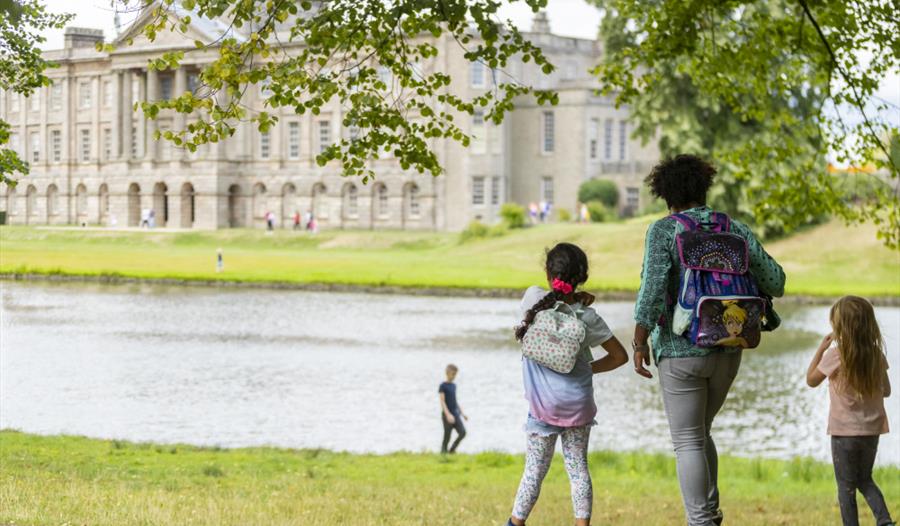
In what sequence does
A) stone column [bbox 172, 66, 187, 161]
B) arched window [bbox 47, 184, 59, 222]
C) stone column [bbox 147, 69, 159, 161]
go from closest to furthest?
arched window [bbox 47, 184, 59, 222] < stone column [bbox 172, 66, 187, 161] < stone column [bbox 147, 69, 159, 161]

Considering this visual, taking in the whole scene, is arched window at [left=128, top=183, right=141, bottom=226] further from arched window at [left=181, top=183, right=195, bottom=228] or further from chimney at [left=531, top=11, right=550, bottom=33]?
chimney at [left=531, top=11, right=550, bottom=33]

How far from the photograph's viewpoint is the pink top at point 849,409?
7.15 metres

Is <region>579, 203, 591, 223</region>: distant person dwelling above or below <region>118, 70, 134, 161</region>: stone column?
below

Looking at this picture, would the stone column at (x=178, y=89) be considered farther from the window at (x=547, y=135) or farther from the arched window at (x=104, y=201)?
the window at (x=547, y=135)

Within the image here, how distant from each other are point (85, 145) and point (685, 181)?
232ft

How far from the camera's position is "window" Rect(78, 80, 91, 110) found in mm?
71188

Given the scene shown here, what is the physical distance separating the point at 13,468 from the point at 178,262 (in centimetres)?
4235

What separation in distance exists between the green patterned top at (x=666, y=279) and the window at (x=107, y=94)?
77.9 metres

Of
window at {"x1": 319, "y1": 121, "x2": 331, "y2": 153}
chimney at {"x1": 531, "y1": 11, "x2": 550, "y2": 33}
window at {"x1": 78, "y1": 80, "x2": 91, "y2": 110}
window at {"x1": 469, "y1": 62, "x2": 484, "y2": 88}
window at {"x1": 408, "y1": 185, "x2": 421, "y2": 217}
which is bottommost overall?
window at {"x1": 408, "y1": 185, "x2": 421, "y2": 217}

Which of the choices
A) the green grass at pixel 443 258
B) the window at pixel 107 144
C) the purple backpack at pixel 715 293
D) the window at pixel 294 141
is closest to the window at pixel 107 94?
the window at pixel 107 144

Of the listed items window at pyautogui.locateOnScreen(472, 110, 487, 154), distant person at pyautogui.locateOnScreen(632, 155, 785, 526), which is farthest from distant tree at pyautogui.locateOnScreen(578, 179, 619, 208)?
distant person at pyautogui.locateOnScreen(632, 155, 785, 526)

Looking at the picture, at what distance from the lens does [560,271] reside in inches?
255

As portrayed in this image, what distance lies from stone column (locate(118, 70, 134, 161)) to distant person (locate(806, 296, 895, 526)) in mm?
77020

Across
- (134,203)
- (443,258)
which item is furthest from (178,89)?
(443,258)
